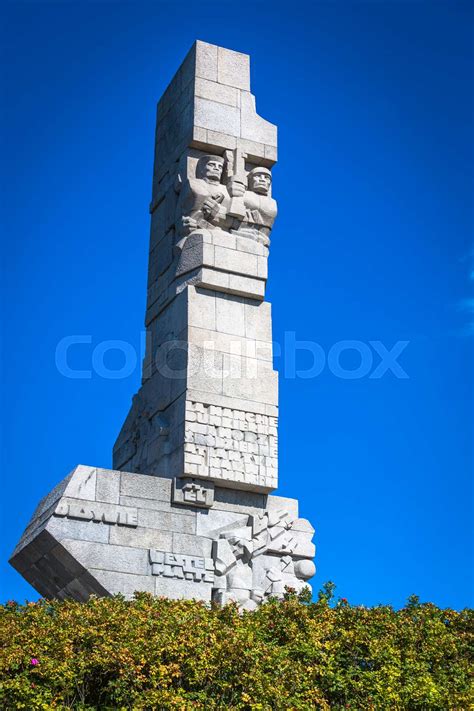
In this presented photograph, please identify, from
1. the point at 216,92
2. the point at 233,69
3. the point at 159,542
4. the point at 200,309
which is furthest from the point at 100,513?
the point at 233,69

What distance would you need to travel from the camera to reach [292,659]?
12539 mm

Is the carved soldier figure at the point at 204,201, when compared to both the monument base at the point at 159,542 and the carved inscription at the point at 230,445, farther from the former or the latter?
the monument base at the point at 159,542

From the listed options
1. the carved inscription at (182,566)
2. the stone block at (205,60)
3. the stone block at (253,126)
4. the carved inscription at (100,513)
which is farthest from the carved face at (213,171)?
the carved inscription at (182,566)

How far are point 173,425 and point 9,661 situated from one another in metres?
6.33

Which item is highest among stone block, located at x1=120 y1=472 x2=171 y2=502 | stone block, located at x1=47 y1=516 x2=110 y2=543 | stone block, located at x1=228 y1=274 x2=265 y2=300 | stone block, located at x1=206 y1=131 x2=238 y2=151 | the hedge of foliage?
stone block, located at x1=206 y1=131 x2=238 y2=151

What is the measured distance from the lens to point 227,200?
1881 cm

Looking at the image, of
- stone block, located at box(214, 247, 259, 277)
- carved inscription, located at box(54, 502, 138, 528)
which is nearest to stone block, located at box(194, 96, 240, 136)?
stone block, located at box(214, 247, 259, 277)

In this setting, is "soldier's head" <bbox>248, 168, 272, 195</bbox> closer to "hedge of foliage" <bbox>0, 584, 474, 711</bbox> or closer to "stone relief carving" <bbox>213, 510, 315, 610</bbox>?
"stone relief carving" <bbox>213, 510, 315, 610</bbox>

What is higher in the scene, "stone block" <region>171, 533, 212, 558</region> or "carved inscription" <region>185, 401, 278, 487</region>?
"carved inscription" <region>185, 401, 278, 487</region>

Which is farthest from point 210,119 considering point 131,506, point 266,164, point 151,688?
point 151,688

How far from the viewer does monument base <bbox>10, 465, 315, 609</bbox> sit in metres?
15.8

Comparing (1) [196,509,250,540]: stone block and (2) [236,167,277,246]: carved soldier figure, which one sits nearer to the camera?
(1) [196,509,250,540]: stone block

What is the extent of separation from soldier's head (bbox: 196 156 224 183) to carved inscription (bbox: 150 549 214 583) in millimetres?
5880

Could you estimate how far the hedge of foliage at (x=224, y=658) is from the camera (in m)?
11.4
